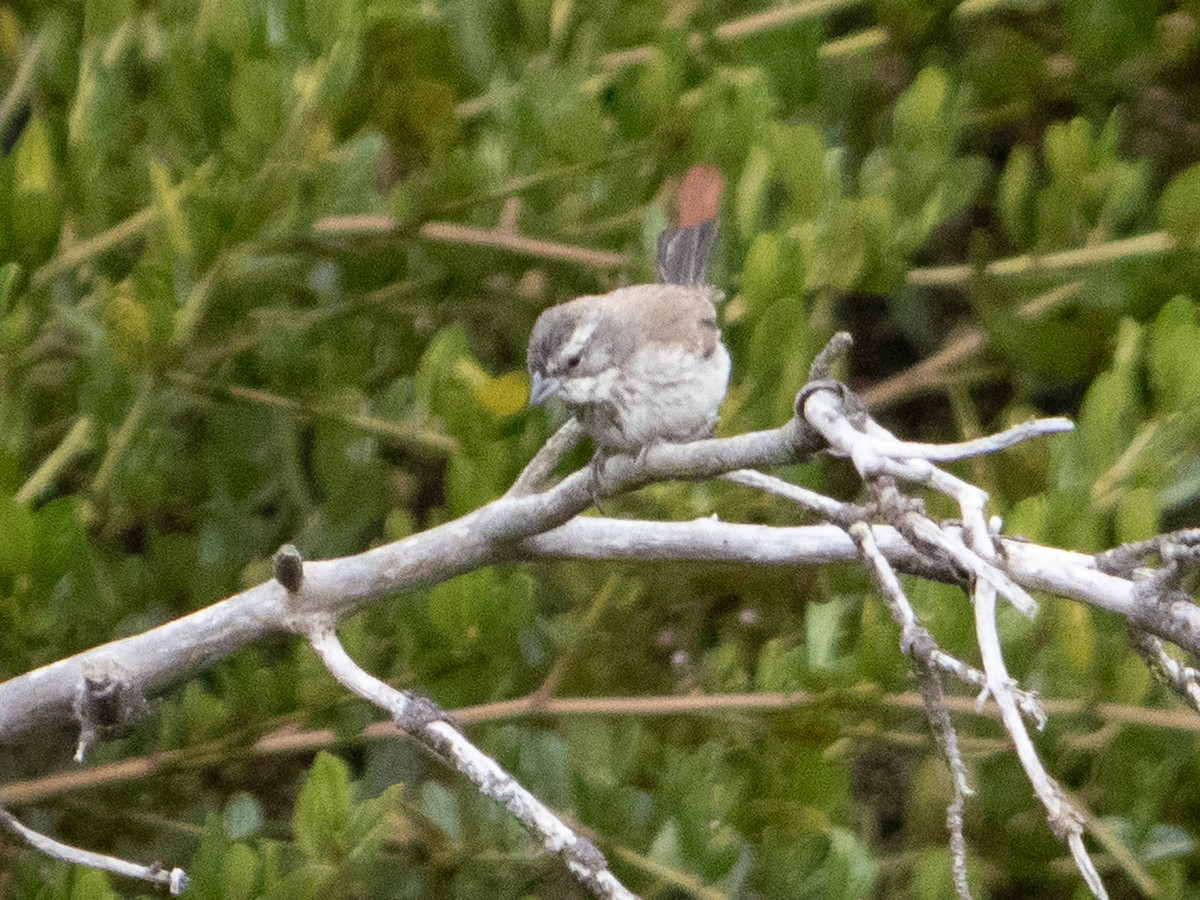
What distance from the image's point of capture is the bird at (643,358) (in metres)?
2.73

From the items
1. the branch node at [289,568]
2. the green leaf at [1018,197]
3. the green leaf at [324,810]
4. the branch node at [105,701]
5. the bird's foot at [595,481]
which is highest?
the green leaf at [1018,197]

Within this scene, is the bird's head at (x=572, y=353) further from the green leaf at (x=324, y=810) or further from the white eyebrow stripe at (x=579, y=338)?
the green leaf at (x=324, y=810)

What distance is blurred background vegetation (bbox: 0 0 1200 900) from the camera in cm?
246

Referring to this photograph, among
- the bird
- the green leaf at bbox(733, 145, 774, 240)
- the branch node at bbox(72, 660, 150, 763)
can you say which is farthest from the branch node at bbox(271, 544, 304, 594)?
the green leaf at bbox(733, 145, 774, 240)

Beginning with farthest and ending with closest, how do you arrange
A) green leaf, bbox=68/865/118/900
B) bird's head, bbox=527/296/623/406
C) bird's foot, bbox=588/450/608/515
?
bird's head, bbox=527/296/623/406 < green leaf, bbox=68/865/118/900 < bird's foot, bbox=588/450/608/515

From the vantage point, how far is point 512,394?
259 centimetres

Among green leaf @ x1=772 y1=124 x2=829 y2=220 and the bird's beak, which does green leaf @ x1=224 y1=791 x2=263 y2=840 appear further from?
green leaf @ x1=772 y1=124 x2=829 y2=220

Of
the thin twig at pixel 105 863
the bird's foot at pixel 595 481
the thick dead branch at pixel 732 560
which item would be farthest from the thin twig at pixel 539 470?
the thin twig at pixel 105 863

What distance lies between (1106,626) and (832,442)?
1.21 metres

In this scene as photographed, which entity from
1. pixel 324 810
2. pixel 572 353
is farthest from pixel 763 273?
pixel 324 810

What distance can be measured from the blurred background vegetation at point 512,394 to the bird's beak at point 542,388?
38 millimetres

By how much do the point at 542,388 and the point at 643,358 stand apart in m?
0.27

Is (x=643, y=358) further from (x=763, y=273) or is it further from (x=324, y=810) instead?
(x=324, y=810)

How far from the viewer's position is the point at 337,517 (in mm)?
2990
